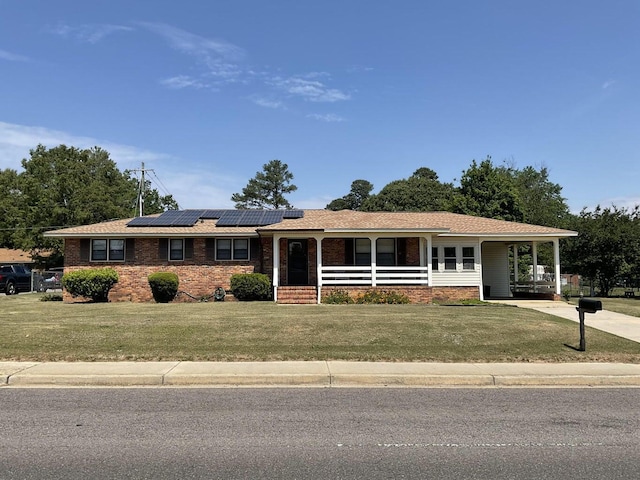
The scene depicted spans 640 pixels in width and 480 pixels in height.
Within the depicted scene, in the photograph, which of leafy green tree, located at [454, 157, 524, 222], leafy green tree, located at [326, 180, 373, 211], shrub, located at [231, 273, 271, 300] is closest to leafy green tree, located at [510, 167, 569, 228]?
leafy green tree, located at [454, 157, 524, 222]

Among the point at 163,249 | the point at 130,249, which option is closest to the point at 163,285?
the point at 163,249

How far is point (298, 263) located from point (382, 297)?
4.51 meters

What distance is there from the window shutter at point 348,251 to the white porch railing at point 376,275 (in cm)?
109

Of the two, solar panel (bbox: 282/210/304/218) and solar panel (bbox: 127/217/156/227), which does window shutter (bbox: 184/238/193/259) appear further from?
solar panel (bbox: 282/210/304/218)

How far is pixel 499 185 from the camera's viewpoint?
43188mm

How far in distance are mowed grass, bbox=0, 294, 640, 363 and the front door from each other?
6.75m

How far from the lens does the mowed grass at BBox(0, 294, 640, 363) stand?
33.5 ft

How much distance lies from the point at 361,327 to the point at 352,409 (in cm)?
599

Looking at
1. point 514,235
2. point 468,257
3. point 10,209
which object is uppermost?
point 10,209

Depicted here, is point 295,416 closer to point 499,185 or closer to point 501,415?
point 501,415

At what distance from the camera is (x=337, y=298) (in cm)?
1984

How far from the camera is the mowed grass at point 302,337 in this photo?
33.5 ft

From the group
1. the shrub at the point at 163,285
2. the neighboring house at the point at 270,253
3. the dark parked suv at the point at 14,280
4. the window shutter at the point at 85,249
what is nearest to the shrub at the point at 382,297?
the neighboring house at the point at 270,253

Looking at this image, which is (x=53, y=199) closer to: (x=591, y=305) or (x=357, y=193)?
(x=591, y=305)
